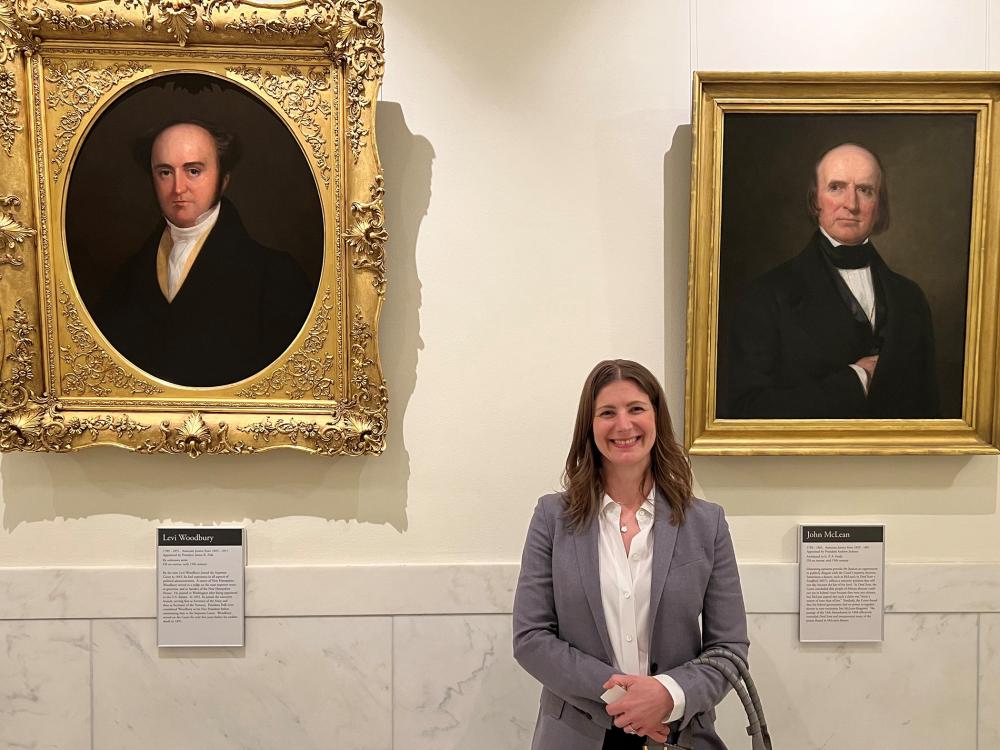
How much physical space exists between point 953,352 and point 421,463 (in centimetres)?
152

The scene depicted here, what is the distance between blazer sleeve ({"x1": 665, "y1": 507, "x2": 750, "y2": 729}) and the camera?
62.4 inches

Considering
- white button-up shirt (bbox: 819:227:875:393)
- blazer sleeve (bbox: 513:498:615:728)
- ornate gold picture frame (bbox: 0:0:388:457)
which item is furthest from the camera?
white button-up shirt (bbox: 819:227:875:393)

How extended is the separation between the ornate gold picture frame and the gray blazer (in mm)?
666

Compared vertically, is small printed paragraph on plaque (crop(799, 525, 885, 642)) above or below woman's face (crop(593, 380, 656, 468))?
below

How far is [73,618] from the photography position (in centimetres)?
211

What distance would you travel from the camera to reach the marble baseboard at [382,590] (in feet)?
6.91

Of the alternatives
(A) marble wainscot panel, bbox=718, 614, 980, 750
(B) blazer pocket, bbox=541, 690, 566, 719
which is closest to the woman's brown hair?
(B) blazer pocket, bbox=541, 690, 566, 719

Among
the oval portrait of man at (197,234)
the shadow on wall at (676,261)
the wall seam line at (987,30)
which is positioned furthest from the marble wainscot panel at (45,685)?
the wall seam line at (987,30)

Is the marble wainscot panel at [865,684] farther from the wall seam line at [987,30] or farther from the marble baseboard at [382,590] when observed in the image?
the wall seam line at [987,30]

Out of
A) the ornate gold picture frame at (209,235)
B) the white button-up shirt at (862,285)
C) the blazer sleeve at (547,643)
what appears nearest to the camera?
the blazer sleeve at (547,643)

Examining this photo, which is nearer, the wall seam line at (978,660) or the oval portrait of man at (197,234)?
the oval portrait of man at (197,234)

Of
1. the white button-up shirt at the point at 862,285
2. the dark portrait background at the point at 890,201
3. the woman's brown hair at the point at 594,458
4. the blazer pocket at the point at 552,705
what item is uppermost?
the dark portrait background at the point at 890,201

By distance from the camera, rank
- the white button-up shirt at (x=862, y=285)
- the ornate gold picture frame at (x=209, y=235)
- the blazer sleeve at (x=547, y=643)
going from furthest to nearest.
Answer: the white button-up shirt at (x=862, y=285) → the ornate gold picture frame at (x=209, y=235) → the blazer sleeve at (x=547, y=643)

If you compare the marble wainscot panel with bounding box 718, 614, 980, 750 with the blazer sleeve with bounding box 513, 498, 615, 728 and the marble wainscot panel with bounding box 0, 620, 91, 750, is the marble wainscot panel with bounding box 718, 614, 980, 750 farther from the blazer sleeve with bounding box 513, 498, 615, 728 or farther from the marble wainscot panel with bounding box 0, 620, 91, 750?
the marble wainscot panel with bounding box 0, 620, 91, 750
